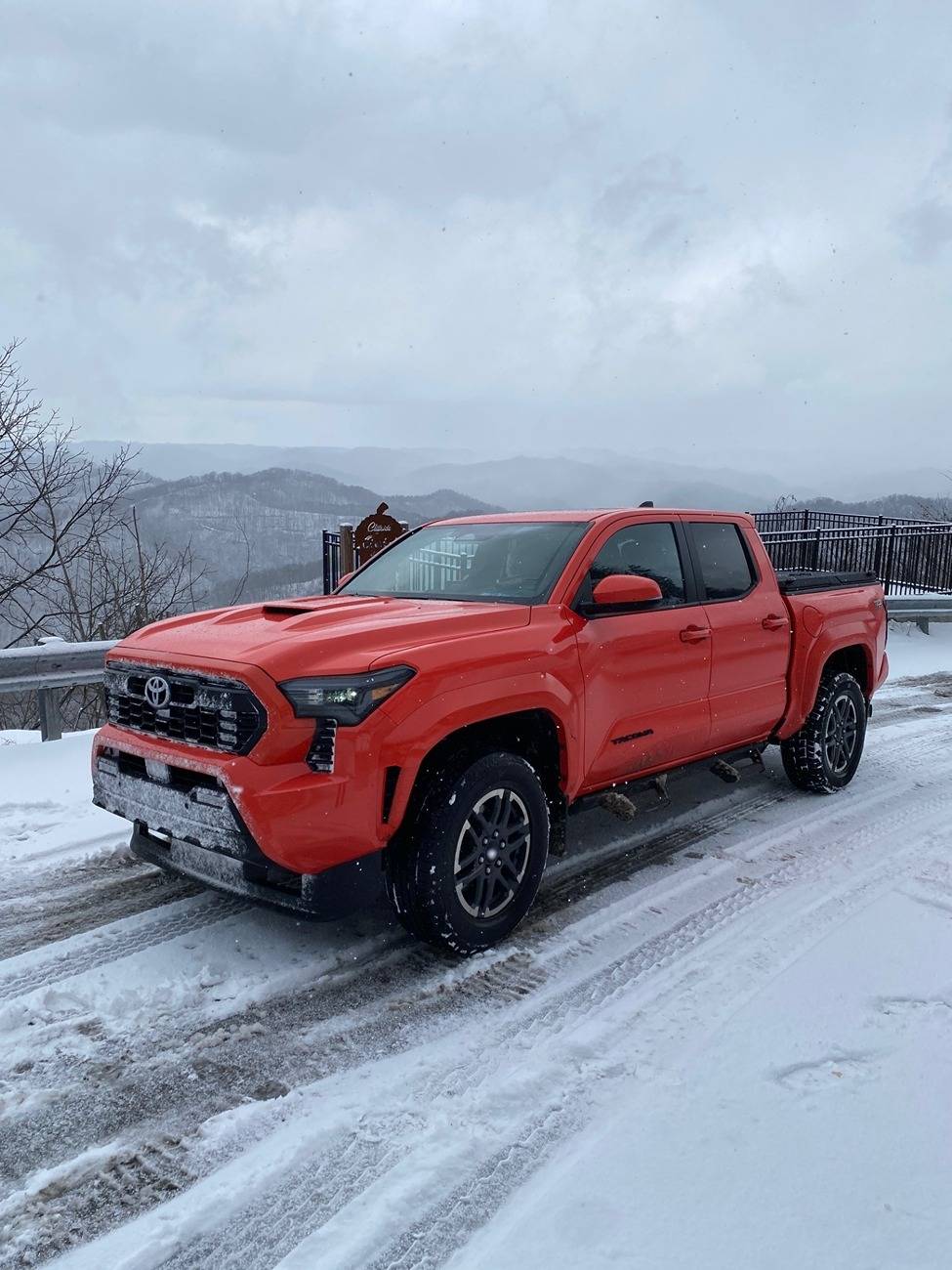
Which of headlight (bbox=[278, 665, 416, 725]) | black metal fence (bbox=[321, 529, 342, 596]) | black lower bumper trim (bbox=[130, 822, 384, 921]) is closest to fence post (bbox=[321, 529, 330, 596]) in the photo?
black metal fence (bbox=[321, 529, 342, 596])

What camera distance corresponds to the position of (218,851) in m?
3.36

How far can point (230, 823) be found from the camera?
325cm

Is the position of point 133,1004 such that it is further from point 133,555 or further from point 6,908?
point 133,555

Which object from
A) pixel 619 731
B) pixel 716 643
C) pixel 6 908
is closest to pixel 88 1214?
pixel 6 908

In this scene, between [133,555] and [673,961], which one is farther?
[133,555]

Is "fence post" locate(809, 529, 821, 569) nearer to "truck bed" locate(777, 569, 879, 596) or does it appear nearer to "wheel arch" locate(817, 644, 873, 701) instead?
"truck bed" locate(777, 569, 879, 596)

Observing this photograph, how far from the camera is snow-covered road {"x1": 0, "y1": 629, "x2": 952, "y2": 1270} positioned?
2201mm

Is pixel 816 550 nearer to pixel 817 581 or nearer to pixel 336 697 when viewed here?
pixel 817 581

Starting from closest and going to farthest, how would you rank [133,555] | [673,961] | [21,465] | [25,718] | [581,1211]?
1. [581,1211]
2. [673,961]
3. [21,465]
4. [133,555]
5. [25,718]

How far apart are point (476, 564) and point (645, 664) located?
→ 102cm

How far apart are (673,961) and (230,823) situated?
1.86 meters

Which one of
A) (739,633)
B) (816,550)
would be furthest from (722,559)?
(816,550)

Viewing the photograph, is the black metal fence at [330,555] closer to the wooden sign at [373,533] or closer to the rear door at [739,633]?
the wooden sign at [373,533]

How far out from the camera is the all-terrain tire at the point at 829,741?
19.2ft
